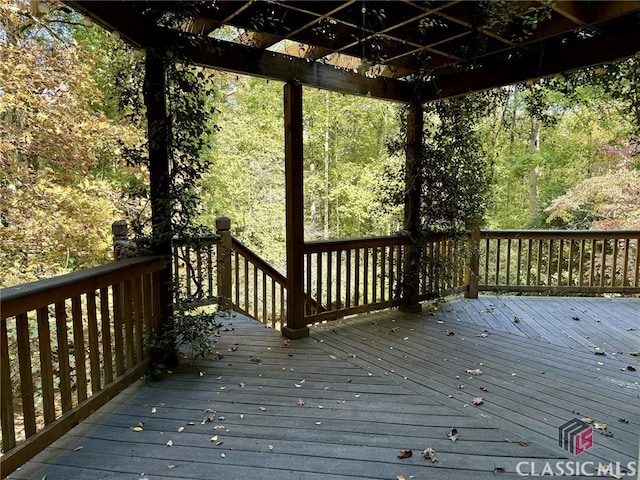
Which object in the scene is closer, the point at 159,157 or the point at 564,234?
the point at 159,157

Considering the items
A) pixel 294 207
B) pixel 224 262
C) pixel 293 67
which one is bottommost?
pixel 224 262

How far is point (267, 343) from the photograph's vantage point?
3.74 meters

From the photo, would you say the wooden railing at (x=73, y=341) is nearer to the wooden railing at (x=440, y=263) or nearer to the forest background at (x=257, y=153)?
the forest background at (x=257, y=153)

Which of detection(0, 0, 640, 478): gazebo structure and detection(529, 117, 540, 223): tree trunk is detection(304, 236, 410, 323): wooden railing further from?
detection(529, 117, 540, 223): tree trunk

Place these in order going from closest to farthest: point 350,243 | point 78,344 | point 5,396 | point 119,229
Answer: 1. point 5,396
2. point 78,344
3. point 119,229
4. point 350,243

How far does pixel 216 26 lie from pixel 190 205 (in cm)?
139

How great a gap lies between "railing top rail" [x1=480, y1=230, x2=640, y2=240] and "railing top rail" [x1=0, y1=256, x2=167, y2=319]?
427 cm

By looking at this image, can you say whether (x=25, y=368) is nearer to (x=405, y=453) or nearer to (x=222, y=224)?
(x=405, y=453)

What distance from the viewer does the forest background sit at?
14.8 feet

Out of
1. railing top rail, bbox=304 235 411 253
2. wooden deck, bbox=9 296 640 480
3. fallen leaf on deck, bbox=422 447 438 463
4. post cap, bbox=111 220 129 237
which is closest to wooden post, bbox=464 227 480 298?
railing top rail, bbox=304 235 411 253

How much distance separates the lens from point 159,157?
9.56 ft

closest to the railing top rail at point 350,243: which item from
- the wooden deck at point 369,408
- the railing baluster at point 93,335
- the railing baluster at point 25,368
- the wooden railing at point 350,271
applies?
the wooden railing at point 350,271

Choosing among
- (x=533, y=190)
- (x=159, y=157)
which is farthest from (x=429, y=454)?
(x=533, y=190)

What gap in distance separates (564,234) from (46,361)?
5.66 metres
